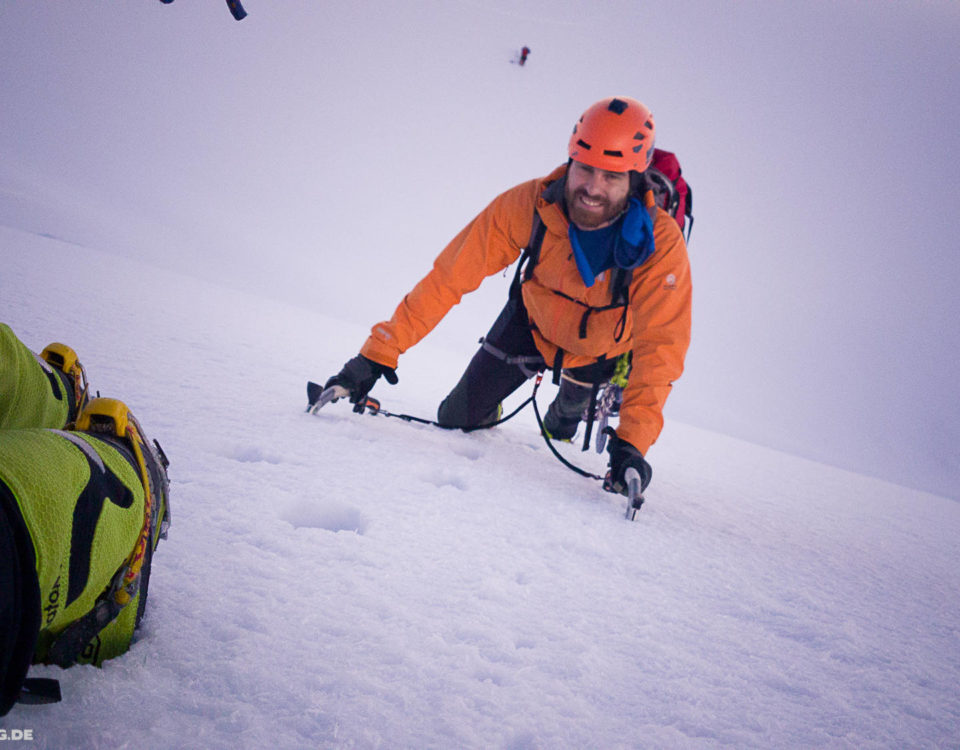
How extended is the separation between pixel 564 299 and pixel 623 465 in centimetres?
90

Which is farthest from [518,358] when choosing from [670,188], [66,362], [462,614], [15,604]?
[15,604]

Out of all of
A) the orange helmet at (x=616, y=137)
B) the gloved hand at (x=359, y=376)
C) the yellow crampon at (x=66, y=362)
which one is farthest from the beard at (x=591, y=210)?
the yellow crampon at (x=66, y=362)

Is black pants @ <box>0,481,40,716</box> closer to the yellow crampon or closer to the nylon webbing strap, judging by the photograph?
the yellow crampon

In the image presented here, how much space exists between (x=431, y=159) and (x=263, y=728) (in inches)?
6408

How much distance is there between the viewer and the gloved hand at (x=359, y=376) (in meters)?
2.15

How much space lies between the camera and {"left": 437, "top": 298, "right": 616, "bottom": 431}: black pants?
8.82ft

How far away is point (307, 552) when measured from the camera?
100 cm

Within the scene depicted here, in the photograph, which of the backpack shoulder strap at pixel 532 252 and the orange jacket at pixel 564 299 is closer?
the orange jacket at pixel 564 299

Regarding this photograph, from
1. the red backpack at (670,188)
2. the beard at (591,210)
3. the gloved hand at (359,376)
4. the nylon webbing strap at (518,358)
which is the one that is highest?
the red backpack at (670,188)

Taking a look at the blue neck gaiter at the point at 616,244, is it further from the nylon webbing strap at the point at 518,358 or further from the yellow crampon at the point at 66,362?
the yellow crampon at the point at 66,362

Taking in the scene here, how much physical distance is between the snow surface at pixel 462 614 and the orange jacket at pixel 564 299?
1.53ft

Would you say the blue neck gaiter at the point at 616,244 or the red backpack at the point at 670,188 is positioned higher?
the red backpack at the point at 670,188

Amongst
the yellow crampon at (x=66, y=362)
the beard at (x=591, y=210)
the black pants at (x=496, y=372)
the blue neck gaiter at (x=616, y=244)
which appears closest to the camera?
the yellow crampon at (x=66, y=362)

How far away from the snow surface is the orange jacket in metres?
0.47
